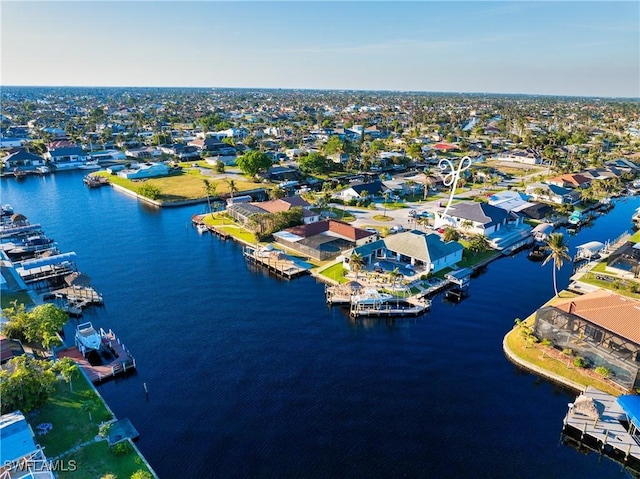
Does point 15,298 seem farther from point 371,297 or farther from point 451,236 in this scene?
point 451,236

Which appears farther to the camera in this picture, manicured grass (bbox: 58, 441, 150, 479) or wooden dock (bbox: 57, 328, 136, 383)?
wooden dock (bbox: 57, 328, 136, 383)

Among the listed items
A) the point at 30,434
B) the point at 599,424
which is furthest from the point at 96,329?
the point at 599,424

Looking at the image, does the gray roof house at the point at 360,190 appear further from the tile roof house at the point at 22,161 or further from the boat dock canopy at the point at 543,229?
the tile roof house at the point at 22,161

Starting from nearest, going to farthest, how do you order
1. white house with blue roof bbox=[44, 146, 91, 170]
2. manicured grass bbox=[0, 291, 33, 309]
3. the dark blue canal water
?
1. the dark blue canal water
2. manicured grass bbox=[0, 291, 33, 309]
3. white house with blue roof bbox=[44, 146, 91, 170]

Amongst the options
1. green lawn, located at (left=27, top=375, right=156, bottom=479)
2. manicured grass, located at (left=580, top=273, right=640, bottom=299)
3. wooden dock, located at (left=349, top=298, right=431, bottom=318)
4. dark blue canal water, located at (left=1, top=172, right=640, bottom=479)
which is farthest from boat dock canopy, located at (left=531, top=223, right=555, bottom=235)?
green lawn, located at (left=27, top=375, right=156, bottom=479)

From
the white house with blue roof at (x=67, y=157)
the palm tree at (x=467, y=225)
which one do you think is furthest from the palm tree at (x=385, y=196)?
the white house with blue roof at (x=67, y=157)

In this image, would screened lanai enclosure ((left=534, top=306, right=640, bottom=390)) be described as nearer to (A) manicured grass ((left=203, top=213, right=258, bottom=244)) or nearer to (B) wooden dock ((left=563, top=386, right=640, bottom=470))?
(B) wooden dock ((left=563, top=386, right=640, bottom=470))

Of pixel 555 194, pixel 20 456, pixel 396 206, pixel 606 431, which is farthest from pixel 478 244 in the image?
pixel 20 456
